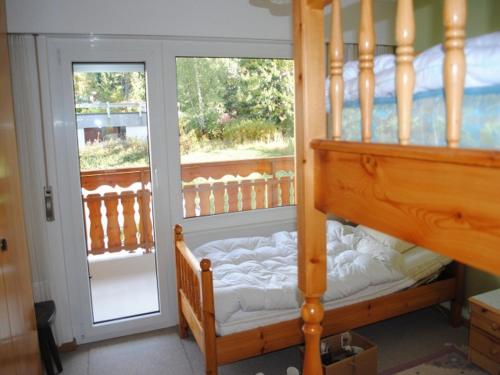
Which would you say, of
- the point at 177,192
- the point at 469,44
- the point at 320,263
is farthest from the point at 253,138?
the point at 469,44

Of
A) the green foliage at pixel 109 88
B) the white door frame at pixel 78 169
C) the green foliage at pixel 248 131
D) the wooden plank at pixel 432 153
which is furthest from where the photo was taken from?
the green foliage at pixel 248 131

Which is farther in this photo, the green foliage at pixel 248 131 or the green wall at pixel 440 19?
the green foliage at pixel 248 131

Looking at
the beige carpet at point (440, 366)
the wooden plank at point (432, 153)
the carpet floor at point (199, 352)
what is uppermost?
the wooden plank at point (432, 153)

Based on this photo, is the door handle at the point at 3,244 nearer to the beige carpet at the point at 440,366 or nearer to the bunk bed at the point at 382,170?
the bunk bed at the point at 382,170

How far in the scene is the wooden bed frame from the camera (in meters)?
2.26

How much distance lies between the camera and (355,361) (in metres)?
2.26

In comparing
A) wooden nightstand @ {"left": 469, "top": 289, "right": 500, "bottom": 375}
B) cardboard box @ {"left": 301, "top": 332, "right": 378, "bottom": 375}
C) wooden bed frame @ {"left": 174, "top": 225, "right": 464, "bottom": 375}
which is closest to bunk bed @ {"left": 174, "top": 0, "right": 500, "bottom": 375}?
cardboard box @ {"left": 301, "top": 332, "right": 378, "bottom": 375}

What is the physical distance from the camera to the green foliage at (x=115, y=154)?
9.98ft

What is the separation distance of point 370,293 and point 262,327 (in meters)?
0.79

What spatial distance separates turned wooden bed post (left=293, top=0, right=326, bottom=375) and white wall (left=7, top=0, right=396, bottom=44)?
1908mm

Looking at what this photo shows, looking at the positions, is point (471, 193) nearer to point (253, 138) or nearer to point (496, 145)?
point (496, 145)

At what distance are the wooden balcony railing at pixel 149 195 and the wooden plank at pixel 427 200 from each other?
2.29 meters

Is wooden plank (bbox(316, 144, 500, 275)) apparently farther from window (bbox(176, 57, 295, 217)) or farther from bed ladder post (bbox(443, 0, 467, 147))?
window (bbox(176, 57, 295, 217))

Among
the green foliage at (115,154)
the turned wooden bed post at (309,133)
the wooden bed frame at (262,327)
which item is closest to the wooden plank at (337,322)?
the wooden bed frame at (262,327)
